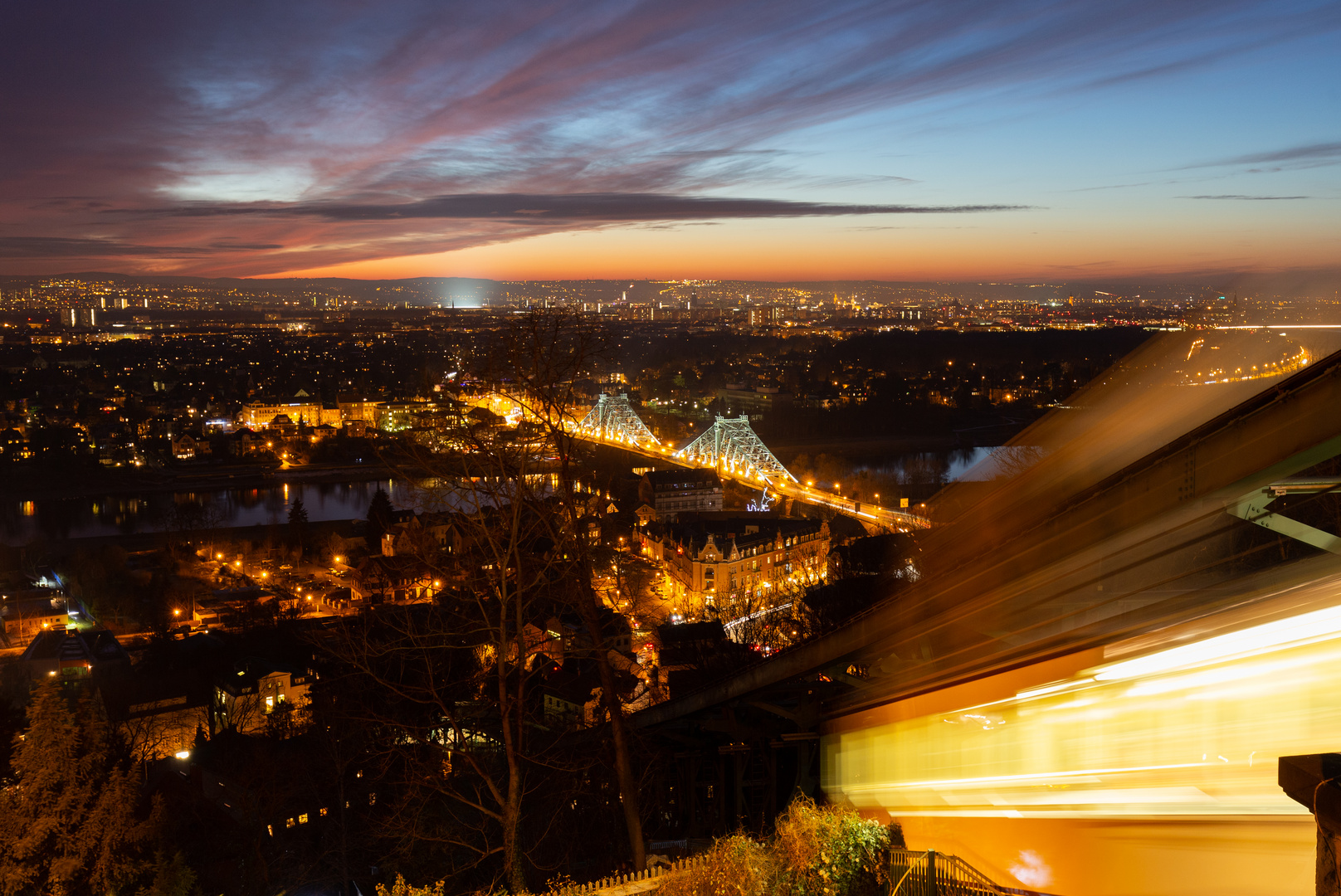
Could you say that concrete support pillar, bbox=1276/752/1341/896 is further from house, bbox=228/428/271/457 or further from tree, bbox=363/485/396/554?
house, bbox=228/428/271/457

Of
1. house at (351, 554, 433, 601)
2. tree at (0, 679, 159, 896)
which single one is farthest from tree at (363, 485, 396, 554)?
tree at (0, 679, 159, 896)

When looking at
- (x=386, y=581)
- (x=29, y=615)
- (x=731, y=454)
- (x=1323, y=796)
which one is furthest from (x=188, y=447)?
(x=1323, y=796)

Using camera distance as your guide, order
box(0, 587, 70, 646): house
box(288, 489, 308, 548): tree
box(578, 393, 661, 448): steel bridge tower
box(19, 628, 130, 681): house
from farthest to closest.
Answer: box(578, 393, 661, 448): steel bridge tower
box(288, 489, 308, 548): tree
box(0, 587, 70, 646): house
box(19, 628, 130, 681): house

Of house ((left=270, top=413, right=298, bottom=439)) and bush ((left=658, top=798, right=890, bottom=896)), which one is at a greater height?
bush ((left=658, top=798, right=890, bottom=896))

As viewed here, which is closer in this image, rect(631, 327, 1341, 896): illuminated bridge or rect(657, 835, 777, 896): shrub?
rect(631, 327, 1341, 896): illuminated bridge

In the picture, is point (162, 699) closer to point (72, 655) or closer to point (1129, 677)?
point (72, 655)

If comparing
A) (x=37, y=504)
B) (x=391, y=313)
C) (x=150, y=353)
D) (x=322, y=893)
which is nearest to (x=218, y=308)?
(x=391, y=313)
